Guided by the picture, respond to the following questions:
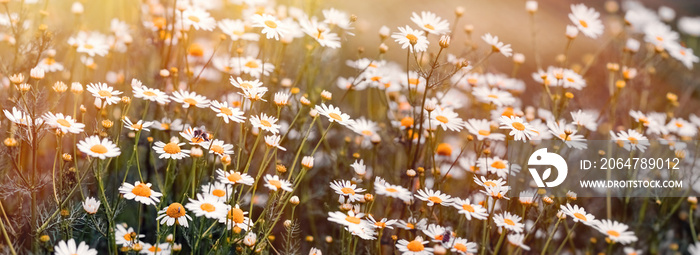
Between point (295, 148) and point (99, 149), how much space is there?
977 millimetres

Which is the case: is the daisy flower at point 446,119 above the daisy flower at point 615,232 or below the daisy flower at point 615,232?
A: above

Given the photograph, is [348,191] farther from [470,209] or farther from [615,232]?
[615,232]

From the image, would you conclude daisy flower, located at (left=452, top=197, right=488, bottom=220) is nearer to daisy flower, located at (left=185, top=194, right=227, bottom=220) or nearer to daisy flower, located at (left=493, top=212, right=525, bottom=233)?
daisy flower, located at (left=493, top=212, right=525, bottom=233)

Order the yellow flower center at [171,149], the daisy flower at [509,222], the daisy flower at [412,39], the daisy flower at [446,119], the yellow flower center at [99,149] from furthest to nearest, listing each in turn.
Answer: the daisy flower at [446,119] < the daisy flower at [412,39] < the daisy flower at [509,222] < the yellow flower center at [171,149] < the yellow flower center at [99,149]

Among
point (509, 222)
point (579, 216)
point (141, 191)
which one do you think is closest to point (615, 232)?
point (579, 216)

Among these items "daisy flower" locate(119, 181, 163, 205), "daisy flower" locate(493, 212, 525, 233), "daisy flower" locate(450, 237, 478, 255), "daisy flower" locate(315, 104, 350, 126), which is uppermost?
"daisy flower" locate(315, 104, 350, 126)

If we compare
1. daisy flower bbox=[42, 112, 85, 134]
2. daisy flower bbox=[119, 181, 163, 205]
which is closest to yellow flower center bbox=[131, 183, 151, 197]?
daisy flower bbox=[119, 181, 163, 205]

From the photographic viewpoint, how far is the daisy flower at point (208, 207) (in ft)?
5.71

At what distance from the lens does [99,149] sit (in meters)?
1.78

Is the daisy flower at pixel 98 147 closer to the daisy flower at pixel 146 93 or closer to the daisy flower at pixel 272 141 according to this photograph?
the daisy flower at pixel 146 93

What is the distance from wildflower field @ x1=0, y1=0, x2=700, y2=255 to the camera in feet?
6.28

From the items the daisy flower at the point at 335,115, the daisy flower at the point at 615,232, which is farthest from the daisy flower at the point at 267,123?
the daisy flower at the point at 615,232

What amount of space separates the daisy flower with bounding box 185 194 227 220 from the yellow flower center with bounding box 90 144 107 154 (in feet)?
0.94

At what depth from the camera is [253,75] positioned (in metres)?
2.46
